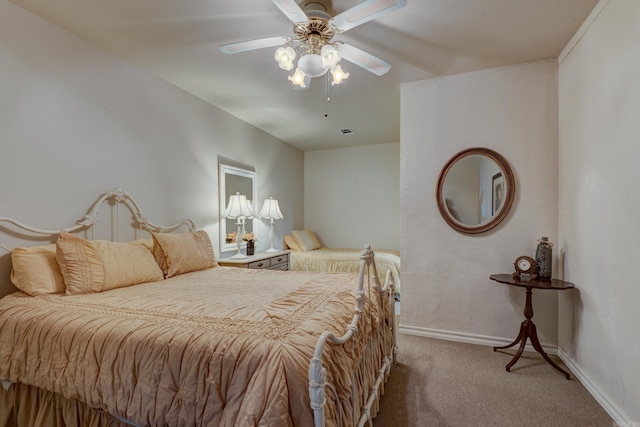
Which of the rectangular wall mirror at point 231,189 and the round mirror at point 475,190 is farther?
the rectangular wall mirror at point 231,189

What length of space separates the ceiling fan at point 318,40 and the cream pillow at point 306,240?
337 cm

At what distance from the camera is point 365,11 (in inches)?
62.6

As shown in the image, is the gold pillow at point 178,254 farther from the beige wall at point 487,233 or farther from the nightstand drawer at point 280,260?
the beige wall at point 487,233

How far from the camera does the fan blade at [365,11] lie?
150cm

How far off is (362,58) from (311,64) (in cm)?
45

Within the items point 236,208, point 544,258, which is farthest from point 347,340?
point 236,208

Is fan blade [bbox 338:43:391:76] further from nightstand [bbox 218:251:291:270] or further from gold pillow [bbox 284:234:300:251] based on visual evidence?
gold pillow [bbox 284:234:300:251]

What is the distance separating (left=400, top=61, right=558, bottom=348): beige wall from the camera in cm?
266

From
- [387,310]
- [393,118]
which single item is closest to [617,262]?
[387,310]

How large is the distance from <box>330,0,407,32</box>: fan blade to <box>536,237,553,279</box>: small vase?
7.01ft

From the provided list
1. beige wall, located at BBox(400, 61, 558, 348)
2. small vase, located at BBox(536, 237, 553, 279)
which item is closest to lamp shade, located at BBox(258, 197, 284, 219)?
beige wall, located at BBox(400, 61, 558, 348)

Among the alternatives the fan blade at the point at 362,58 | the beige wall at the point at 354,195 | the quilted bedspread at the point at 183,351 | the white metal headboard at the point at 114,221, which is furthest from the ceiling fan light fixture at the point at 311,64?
the beige wall at the point at 354,195

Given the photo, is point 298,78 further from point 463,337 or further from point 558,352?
point 558,352

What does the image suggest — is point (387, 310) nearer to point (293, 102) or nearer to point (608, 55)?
point (608, 55)
